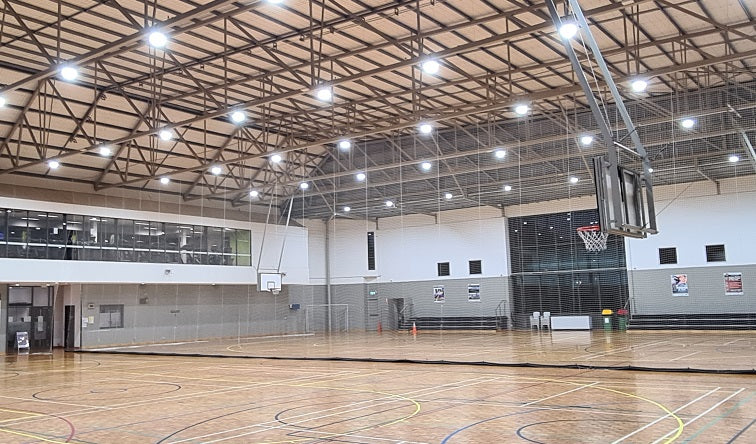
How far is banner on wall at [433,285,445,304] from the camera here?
105 feet

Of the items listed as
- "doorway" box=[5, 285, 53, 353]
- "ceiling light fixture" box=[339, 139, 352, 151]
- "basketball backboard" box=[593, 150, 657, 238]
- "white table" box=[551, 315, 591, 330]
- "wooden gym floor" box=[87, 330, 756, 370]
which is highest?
"ceiling light fixture" box=[339, 139, 352, 151]

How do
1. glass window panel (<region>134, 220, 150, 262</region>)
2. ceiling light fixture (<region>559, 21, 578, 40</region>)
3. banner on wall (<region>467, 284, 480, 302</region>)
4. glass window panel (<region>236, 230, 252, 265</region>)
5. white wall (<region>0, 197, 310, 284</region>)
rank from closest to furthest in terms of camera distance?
ceiling light fixture (<region>559, 21, 578, 40</region>), white wall (<region>0, 197, 310, 284</region>), glass window panel (<region>134, 220, 150, 262</region>), banner on wall (<region>467, 284, 480, 302</region>), glass window panel (<region>236, 230, 252, 265</region>)

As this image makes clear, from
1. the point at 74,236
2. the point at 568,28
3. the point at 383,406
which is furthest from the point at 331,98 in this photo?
the point at 383,406

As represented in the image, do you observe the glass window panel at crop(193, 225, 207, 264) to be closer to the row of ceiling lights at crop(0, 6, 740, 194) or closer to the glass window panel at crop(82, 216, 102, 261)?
the row of ceiling lights at crop(0, 6, 740, 194)

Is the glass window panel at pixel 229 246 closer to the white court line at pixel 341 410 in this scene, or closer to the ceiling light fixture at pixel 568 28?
the white court line at pixel 341 410

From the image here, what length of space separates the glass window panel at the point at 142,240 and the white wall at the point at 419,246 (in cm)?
822

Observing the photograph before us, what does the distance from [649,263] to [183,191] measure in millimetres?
20576

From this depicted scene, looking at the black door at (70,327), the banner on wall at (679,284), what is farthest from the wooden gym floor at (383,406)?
the banner on wall at (679,284)

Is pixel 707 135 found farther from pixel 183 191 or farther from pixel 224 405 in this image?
pixel 183 191

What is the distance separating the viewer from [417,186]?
90.9 ft

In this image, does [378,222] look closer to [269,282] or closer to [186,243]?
[269,282]

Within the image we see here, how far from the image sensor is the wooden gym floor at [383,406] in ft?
27.2

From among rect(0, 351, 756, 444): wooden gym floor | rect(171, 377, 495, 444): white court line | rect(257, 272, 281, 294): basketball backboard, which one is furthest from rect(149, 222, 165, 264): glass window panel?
rect(171, 377, 495, 444): white court line

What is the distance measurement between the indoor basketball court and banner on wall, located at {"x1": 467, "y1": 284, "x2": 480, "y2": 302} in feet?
0.26
